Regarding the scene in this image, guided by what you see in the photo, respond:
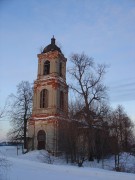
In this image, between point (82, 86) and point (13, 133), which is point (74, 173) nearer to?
point (82, 86)

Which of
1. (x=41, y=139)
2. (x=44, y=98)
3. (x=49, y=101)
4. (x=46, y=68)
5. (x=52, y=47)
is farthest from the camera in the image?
(x=52, y=47)

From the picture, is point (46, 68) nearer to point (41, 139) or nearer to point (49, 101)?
point (49, 101)

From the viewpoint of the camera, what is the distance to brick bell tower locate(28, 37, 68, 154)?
32.6 metres

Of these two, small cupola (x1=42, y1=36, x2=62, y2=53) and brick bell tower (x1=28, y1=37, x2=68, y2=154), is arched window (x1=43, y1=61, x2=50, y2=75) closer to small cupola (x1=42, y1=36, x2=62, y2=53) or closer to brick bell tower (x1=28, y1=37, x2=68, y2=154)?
brick bell tower (x1=28, y1=37, x2=68, y2=154)

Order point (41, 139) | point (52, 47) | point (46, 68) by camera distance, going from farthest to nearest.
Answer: point (52, 47) → point (46, 68) → point (41, 139)

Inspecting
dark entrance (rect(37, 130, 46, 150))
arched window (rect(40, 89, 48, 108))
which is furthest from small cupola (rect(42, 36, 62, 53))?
dark entrance (rect(37, 130, 46, 150))

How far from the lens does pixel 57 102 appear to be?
3397 cm

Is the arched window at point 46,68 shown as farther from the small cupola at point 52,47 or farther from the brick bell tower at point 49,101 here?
the small cupola at point 52,47

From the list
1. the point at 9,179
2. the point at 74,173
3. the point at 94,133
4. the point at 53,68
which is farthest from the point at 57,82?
the point at 9,179

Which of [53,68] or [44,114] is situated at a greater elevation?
[53,68]

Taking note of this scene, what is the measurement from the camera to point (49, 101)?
3412cm

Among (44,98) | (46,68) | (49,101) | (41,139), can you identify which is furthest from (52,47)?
(41,139)

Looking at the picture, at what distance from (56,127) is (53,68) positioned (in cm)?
796

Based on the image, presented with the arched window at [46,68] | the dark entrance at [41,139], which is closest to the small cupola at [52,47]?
the arched window at [46,68]
